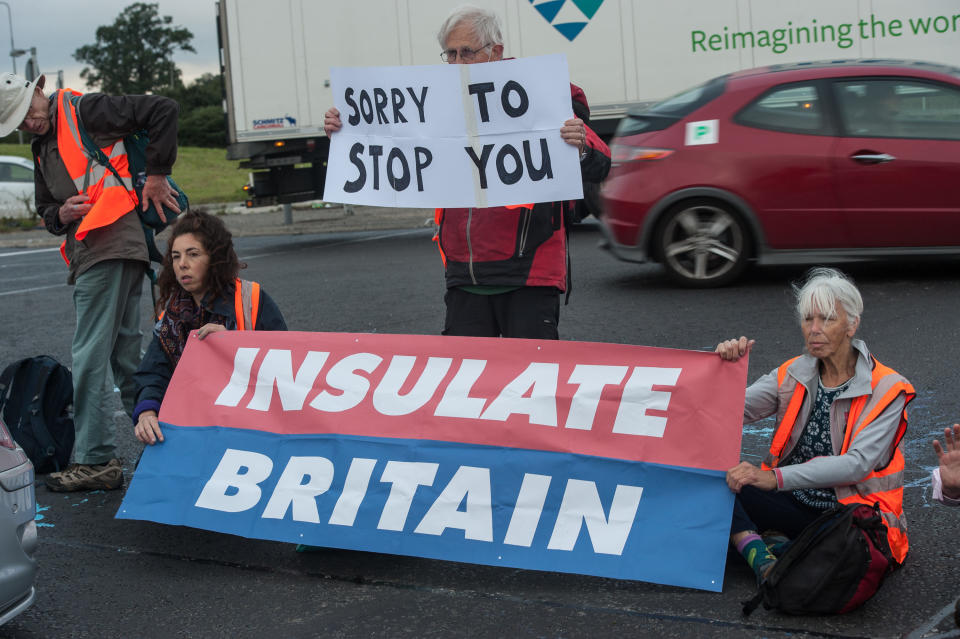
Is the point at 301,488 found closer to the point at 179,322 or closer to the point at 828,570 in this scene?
the point at 179,322

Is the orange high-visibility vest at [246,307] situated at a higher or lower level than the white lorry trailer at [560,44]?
lower

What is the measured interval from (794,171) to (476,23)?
4.84 meters

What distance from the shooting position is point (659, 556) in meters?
3.41

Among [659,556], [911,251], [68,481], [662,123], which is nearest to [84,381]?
[68,481]

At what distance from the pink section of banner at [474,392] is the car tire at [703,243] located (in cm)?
485

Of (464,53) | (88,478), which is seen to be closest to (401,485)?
(464,53)

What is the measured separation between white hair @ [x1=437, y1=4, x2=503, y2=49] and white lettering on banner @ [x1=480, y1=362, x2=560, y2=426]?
1.12 m

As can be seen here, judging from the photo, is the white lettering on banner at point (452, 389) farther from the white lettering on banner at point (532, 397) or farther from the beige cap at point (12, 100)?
the beige cap at point (12, 100)

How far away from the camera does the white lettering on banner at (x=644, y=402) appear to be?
3.60 metres

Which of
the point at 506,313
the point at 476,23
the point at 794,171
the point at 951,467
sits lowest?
the point at 951,467

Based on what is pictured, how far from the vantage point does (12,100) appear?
4512 millimetres

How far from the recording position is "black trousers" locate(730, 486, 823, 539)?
140 inches

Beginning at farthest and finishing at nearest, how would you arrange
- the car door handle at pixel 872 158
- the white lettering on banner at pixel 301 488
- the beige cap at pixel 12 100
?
the car door handle at pixel 872 158 → the beige cap at pixel 12 100 → the white lettering on banner at pixel 301 488

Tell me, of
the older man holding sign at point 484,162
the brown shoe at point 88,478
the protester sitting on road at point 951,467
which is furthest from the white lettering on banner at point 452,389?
the brown shoe at point 88,478
